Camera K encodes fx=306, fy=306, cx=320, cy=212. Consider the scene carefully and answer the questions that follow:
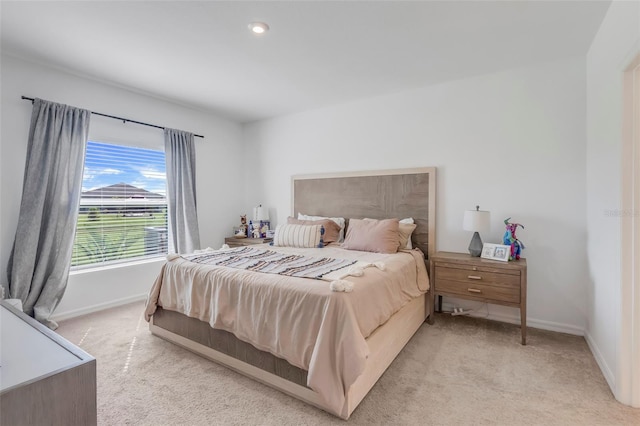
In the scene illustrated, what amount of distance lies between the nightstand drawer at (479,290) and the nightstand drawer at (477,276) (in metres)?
0.03

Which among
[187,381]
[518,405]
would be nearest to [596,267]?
[518,405]

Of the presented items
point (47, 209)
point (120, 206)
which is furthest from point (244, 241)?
point (47, 209)

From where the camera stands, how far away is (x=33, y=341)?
47.4 inches

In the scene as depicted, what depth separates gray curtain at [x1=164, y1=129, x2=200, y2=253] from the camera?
13.1 ft

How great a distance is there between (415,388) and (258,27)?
107 inches

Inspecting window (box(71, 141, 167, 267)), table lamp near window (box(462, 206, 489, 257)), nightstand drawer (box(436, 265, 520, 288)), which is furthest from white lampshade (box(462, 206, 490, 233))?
window (box(71, 141, 167, 267))

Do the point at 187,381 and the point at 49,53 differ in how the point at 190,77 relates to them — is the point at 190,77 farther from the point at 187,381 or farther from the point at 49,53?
the point at 187,381

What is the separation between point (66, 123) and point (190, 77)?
1288 mm

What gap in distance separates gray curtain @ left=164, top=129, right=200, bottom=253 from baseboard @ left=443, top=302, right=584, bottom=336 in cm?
331

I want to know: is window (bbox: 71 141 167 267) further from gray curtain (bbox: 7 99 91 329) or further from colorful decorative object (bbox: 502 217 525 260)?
colorful decorative object (bbox: 502 217 525 260)

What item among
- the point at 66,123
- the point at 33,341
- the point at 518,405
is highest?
the point at 66,123

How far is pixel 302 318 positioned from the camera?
1808 mm

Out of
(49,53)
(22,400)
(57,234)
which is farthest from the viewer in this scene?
(57,234)

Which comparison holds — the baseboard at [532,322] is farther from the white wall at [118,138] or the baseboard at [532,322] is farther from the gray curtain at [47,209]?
the gray curtain at [47,209]
